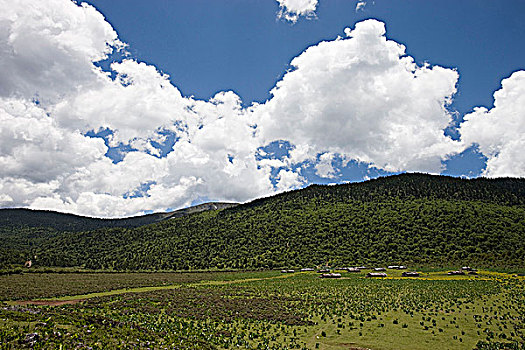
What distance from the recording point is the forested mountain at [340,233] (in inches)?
3905

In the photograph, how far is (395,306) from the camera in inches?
1201

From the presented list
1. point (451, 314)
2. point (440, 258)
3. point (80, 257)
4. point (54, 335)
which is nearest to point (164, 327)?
point (54, 335)

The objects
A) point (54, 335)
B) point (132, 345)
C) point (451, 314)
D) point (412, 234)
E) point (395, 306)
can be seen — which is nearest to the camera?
point (54, 335)

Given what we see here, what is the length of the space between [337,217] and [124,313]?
121452 mm

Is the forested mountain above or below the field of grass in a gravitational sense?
above

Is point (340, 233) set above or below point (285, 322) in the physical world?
above

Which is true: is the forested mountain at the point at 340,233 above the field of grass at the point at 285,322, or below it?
above

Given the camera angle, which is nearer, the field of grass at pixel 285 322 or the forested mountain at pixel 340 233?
the field of grass at pixel 285 322

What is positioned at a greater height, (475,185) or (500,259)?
(475,185)

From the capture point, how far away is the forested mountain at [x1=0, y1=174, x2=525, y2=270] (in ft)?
325

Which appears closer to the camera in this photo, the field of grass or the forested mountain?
the field of grass

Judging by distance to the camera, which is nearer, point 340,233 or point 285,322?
point 285,322

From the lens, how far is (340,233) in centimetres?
12275

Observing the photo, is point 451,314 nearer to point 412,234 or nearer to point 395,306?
point 395,306
